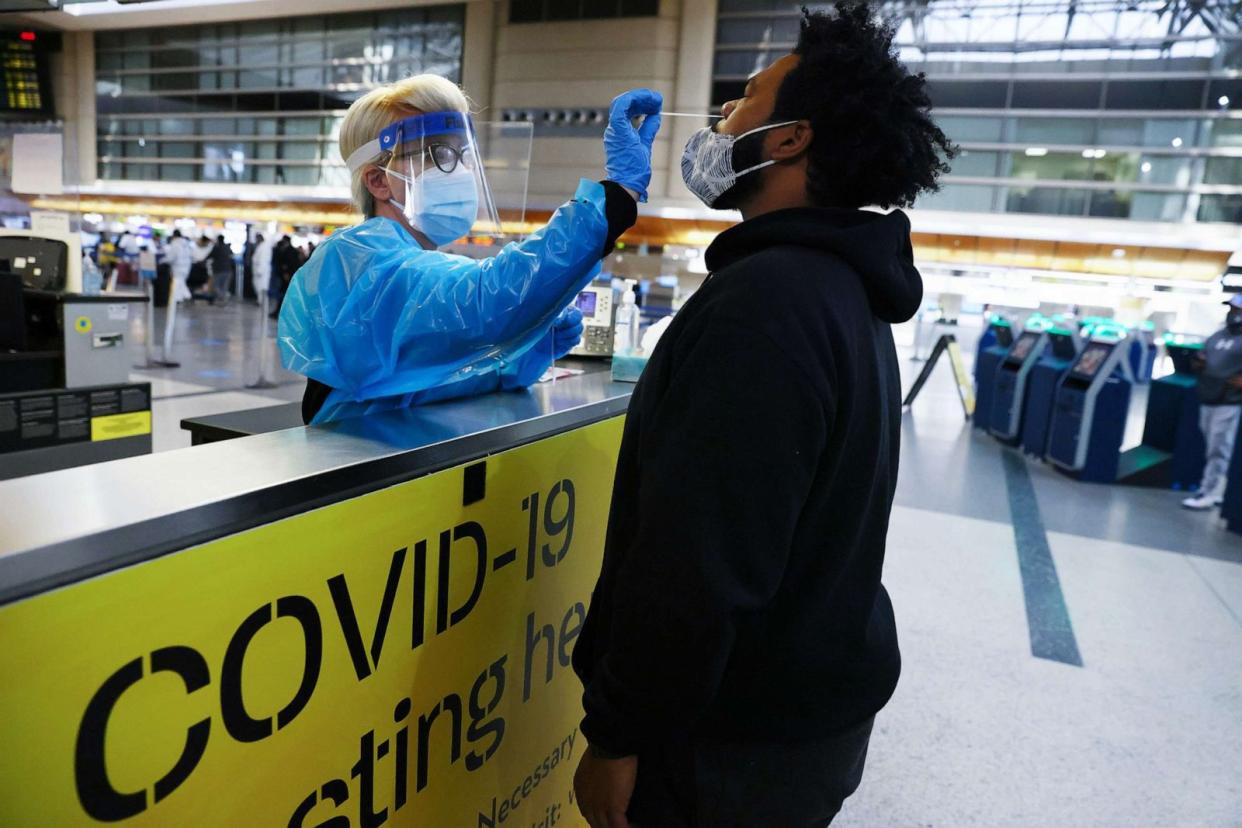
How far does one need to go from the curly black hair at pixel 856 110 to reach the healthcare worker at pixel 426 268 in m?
0.44

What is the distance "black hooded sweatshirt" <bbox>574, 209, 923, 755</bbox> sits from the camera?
851 millimetres

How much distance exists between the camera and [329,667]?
40.1 inches

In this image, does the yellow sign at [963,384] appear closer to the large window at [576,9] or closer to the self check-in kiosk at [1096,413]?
the self check-in kiosk at [1096,413]

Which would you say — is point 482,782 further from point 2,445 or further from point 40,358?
point 40,358

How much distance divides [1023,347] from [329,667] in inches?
344

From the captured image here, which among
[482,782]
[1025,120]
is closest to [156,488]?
[482,782]

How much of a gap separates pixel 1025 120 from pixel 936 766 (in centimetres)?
2133

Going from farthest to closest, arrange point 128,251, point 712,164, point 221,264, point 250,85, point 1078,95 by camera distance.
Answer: point 250,85, point 1078,95, point 128,251, point 221,264, point 712,164

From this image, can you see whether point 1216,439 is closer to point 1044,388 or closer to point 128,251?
point 1044,388

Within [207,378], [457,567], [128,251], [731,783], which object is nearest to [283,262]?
[207,378]

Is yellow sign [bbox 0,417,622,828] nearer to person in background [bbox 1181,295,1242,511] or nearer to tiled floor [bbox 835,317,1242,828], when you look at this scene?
tiled floor [bbox 835,317,1242,828]

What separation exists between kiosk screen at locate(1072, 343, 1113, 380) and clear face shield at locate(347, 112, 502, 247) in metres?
6.42

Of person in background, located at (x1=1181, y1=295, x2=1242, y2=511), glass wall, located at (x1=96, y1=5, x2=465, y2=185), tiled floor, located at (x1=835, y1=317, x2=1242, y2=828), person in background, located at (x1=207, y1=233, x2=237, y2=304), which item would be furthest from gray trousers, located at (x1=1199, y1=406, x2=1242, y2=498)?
glass wall, located at (x1=96, y1=5, x2=465, y2=185)

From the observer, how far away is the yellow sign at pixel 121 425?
3.99m
